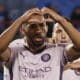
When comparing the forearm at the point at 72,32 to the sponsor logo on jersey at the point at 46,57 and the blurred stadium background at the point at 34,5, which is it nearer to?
the sponsor logo on jersey at the point at 46,57

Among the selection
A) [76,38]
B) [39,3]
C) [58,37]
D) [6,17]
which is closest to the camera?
[76,38]

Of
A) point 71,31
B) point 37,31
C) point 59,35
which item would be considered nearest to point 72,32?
point 71,31

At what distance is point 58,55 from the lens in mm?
2096

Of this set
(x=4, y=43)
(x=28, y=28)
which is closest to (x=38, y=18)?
(x=28, y=28)

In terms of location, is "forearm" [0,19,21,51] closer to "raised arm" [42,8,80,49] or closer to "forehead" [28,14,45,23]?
"forehead" [28,14,45,23]

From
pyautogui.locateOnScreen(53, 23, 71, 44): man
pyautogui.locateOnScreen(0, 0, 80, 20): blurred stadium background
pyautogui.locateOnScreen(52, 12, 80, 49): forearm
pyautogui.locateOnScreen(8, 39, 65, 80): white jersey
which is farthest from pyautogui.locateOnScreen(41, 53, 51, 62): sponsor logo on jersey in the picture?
pyautogui.locateOnScreen(0, 0, 80, 20): blurred stadium background

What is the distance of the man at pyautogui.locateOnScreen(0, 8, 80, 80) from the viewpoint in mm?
2021

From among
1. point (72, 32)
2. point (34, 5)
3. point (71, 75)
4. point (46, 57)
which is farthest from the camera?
point (34, 5)

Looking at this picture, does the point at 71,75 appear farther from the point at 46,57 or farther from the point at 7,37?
the point at 7,37

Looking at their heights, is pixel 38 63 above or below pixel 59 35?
below

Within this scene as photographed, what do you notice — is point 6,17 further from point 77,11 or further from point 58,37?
point 58,37

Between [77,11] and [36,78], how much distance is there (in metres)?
2.56

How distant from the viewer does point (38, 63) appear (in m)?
2.09

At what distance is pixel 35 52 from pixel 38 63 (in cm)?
7
